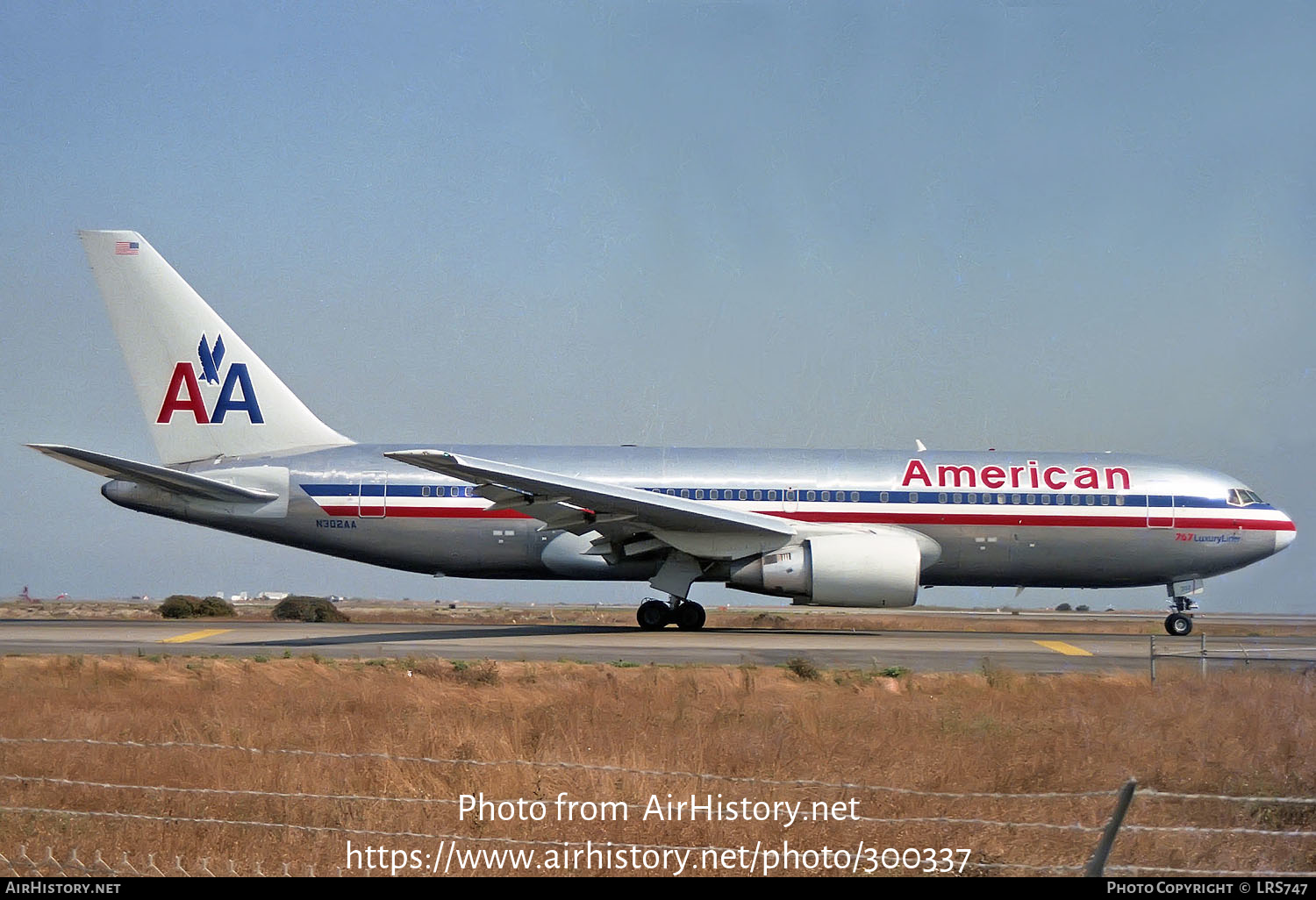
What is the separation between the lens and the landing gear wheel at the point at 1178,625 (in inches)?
1046

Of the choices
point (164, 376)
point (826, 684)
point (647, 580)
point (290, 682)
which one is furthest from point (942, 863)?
point (164, 376)

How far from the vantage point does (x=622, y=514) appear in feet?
74.0

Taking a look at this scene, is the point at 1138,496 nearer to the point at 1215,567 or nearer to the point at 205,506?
the point at 1215,567

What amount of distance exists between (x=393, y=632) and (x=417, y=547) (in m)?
1.91

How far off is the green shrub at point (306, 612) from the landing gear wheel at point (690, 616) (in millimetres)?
11065

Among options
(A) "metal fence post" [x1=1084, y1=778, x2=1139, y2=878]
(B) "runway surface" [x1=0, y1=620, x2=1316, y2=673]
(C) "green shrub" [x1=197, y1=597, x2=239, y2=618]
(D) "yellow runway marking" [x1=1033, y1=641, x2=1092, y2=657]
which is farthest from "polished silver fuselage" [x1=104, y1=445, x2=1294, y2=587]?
(A) "metal fence post" [x1=1084, y1=778, x2=1139, y2=878]

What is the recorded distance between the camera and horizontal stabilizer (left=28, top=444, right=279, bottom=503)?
72.3ft

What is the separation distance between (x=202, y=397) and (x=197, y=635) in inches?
254

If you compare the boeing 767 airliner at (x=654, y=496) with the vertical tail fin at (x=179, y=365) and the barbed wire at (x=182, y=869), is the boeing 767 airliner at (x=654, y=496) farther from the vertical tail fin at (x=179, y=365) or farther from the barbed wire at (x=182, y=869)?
the barbed wire at (x=182, y=869)

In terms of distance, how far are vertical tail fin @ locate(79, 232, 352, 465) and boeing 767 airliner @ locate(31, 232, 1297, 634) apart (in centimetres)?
4

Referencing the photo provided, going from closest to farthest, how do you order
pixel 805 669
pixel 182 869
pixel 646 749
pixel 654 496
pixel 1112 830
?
pixel 1112 830 → pixel 182 869 → pixel 646 749 → pixel 805 669 → pixel 654 496

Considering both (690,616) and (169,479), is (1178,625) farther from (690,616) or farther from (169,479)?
(169,479)

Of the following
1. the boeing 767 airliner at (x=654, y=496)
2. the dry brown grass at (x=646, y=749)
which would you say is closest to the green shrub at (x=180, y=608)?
the boeing 767 airliner at (x=654, y=496)

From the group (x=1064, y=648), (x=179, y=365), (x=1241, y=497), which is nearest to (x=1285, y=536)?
(x=1241, y=497)
